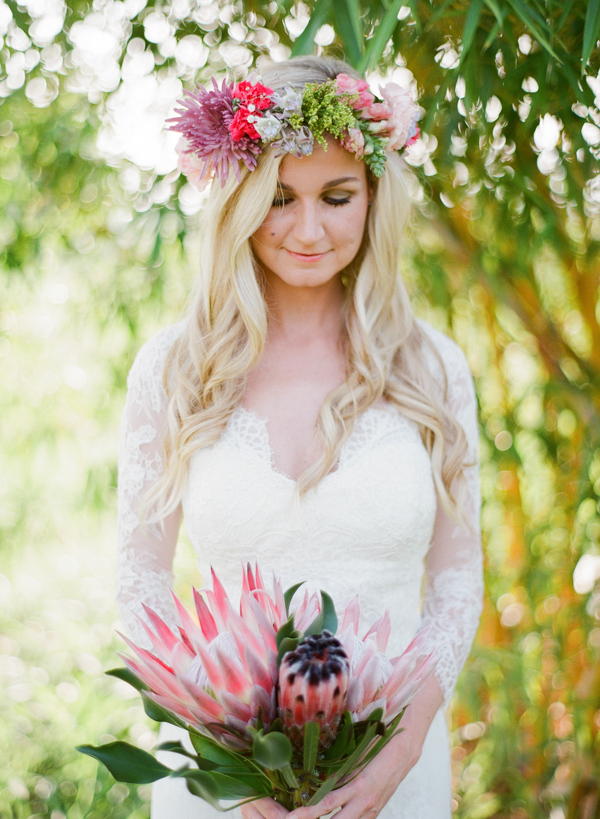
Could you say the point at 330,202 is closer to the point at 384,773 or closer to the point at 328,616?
the point at 328,616

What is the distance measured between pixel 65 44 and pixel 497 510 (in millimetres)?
1935

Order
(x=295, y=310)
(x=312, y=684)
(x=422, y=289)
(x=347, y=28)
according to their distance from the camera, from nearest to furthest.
A: (x=312, y=684) < (x=347, y=28) < (x=295, y=310) < (x=422, y=289)

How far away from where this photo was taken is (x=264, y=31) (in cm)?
175

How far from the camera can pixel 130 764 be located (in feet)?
2.26

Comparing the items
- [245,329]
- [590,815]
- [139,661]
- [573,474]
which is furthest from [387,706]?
[590,815]

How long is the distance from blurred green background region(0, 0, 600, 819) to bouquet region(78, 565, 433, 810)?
3.11 ft

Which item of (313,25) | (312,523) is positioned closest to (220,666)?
(312,523)

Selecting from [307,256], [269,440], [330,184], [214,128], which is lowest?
[269,440]

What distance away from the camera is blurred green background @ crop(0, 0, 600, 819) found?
5.07 ft

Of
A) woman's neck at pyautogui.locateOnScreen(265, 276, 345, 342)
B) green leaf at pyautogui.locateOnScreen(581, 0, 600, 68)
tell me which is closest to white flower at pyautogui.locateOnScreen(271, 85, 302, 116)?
woman's neck at pyautogui.locateOnScreen(265, 276, 345, 342)

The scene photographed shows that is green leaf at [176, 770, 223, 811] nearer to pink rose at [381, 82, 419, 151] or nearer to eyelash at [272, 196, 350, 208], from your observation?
eyelash at [272, 196, 350, 208]

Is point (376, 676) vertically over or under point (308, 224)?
under

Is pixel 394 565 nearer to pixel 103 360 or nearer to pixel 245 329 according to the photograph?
pixel 245 329

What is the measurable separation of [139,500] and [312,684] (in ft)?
2.51
